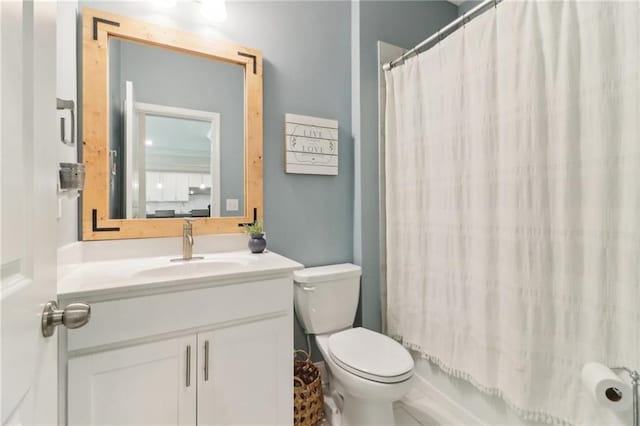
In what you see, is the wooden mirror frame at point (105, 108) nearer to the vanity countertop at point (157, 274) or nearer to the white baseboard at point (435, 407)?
the vanity countertop at point (157, 274)

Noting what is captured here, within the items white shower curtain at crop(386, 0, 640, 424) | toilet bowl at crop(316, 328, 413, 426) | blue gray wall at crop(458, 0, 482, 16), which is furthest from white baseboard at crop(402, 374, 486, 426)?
blue gray wall at crop(458, 0, 482, 16)

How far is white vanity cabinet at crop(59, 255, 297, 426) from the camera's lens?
2.90 ft

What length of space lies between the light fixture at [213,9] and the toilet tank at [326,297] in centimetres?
→ 139

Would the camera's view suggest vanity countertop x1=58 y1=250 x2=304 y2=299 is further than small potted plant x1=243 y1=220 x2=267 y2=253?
No

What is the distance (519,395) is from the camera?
118 centimetres

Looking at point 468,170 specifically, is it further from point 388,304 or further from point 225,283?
point 225,283

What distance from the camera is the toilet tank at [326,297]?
1.60 m

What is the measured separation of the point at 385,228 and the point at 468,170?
0.66 m

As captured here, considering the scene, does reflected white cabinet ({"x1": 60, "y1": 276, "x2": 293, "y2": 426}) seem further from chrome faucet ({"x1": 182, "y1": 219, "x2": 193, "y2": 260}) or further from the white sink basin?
chrome faucet ({"x1": 182, "y1": 219, "x2": 193, "y2": 260})

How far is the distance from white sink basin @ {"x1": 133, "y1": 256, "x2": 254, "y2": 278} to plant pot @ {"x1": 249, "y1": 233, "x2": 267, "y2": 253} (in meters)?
0.09

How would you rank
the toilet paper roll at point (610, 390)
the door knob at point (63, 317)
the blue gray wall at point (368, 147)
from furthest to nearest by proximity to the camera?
the blue gray wall at point (368, 147)
the toilet paper roll at point (610, 390)
the door knob at point (63, 317)

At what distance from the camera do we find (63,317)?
20.5 inches

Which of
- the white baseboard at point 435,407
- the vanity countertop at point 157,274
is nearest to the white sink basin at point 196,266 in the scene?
the vanity countertop at point 157,274

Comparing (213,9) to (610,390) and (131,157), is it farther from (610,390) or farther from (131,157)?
(610,390)
